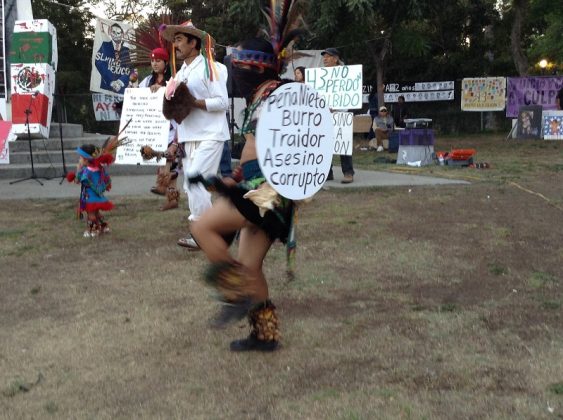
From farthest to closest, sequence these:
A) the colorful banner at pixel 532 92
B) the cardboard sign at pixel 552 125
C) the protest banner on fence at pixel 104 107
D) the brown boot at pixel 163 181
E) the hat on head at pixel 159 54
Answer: the colorful banner at pixel 532 92 → the protest banner on fence at pixel 104 107 → the cardboard sign at pixel 552 125 → the brown boot at pixel 163 181 → the hat on head at pixel 159 54

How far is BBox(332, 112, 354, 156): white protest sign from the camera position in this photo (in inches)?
433

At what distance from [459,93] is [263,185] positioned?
80.7 ft

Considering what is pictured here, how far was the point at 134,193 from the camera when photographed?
10508 mm

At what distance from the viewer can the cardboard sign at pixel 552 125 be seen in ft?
73.4

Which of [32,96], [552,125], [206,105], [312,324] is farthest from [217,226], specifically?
[552,125]

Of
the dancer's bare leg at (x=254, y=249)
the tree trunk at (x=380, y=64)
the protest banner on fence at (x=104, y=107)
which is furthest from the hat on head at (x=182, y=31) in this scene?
the tree trunk at (x=380, y=64)

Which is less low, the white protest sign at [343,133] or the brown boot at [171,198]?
the white protest sign at [343,133]

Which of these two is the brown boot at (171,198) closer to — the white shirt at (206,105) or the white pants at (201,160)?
the white pants at (201,160)

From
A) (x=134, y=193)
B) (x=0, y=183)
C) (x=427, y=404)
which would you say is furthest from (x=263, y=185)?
(x=0, y=183)

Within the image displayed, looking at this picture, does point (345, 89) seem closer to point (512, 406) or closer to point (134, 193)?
point (134, 193)

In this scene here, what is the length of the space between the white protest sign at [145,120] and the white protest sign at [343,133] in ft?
10.9

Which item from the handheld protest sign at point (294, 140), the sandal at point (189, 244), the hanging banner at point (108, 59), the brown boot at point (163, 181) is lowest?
the sandal at point (189, 244)

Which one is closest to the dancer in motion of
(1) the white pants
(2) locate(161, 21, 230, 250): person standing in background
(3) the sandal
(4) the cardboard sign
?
(2) locate(161, 21, 230, 250): person standing in background

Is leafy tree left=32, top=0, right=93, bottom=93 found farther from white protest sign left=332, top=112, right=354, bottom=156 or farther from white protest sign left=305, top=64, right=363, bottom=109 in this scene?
white protest sign left=332, top=112, right=354, bottom=156
